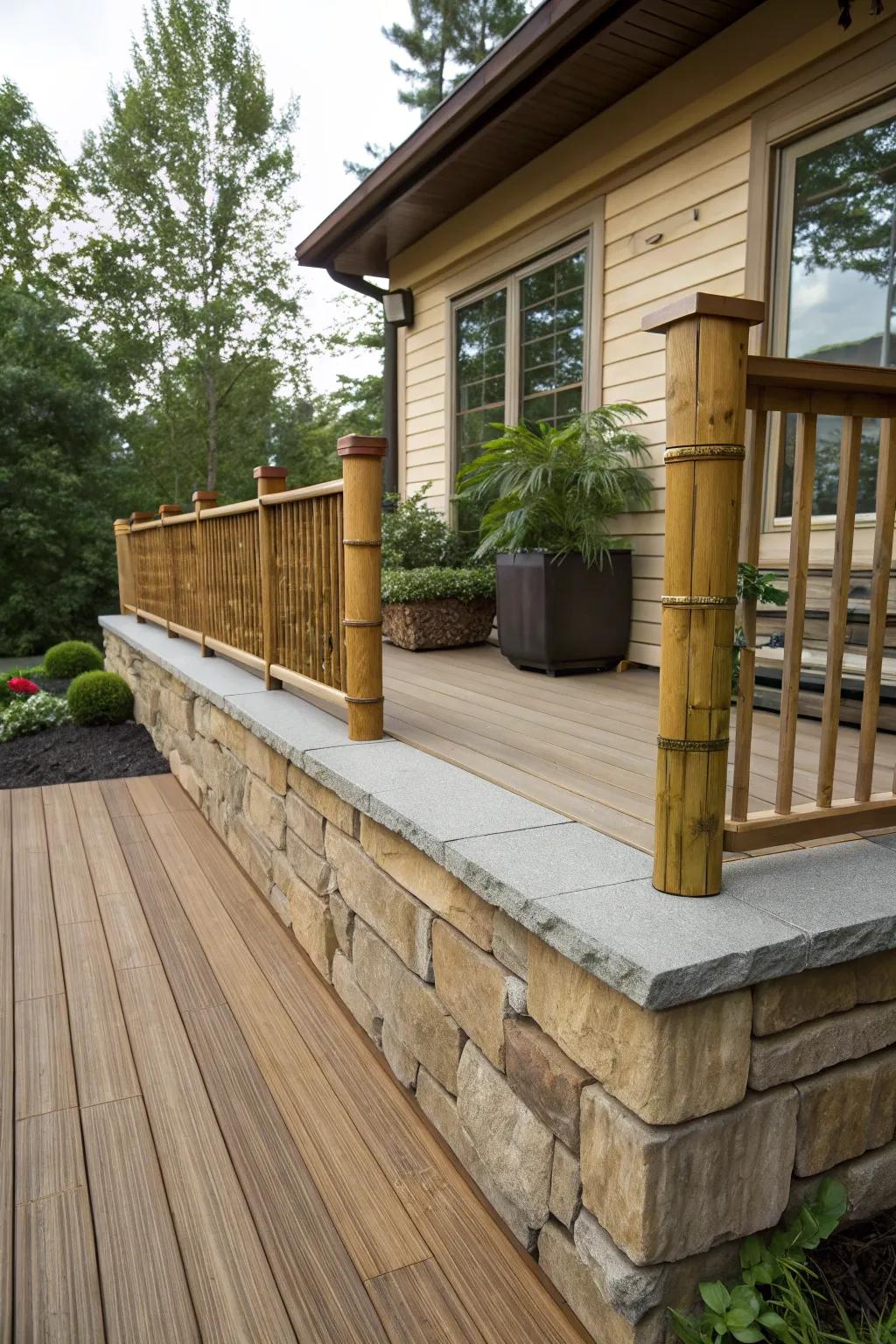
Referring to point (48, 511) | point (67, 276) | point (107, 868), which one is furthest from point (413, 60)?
point (107, 868)

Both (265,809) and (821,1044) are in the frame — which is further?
(265,809)

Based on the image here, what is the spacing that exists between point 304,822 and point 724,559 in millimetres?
1728

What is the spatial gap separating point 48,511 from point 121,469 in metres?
1.38

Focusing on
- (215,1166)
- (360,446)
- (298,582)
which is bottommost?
(215,1166)

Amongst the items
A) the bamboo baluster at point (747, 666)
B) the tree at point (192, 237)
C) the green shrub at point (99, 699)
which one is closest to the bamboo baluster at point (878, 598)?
the bamboo baluster at point (747, 666)

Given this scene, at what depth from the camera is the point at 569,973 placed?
1.45m

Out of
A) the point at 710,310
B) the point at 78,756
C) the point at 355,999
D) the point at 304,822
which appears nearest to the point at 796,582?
the point at 710,310

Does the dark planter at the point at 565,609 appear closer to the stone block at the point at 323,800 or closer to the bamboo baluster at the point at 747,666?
the stone block at the point at 323,800

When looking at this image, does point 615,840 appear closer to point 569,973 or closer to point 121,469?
point 569,973

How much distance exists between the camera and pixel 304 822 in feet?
9.07

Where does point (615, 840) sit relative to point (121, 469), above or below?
below

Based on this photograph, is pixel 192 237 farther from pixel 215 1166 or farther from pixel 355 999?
pixel 215 1166

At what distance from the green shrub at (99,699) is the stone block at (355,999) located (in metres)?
4.10

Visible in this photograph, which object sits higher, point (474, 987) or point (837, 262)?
point (837, 262)
